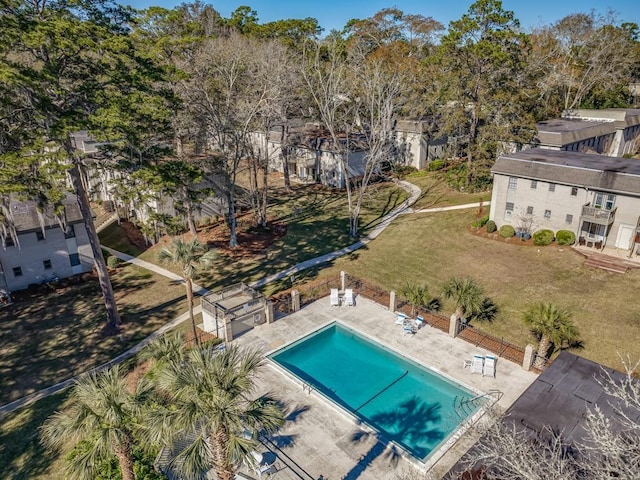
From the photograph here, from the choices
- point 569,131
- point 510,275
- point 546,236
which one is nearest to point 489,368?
point 510,275

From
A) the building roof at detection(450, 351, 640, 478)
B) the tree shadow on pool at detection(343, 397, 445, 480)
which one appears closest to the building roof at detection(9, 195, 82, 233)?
the tree shadow on pool at detection(343, 397, 445, 480)

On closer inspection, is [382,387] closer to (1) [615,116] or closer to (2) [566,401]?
(2) [566,401]

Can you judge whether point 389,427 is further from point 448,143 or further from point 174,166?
point 448,143

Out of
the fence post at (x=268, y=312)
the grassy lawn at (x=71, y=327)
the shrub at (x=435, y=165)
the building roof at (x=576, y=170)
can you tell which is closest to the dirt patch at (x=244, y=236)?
the grassy lawn at (x=71, y=327)

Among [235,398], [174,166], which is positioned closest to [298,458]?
[235,398]

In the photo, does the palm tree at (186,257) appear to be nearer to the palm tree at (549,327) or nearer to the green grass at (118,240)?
the green grass at (118,240)

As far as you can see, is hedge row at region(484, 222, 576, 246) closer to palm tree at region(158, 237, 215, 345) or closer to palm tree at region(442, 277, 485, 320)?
palm tree at region(442, 277, 485, 320)
